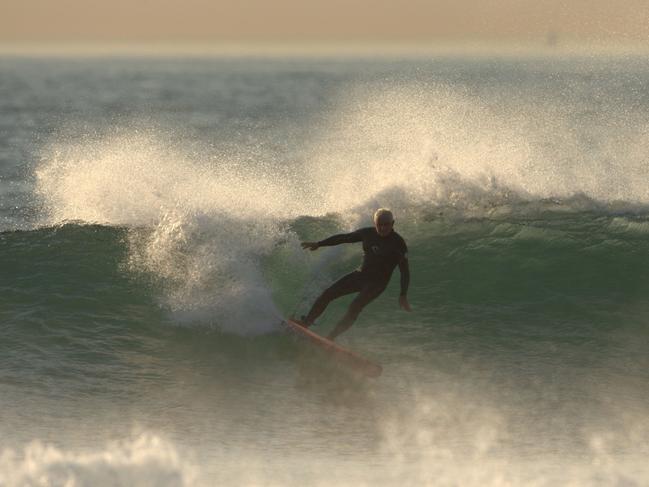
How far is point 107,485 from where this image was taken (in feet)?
22.4

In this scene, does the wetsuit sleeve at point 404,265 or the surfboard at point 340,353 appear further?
the wetsuit sleeve at point 404,265

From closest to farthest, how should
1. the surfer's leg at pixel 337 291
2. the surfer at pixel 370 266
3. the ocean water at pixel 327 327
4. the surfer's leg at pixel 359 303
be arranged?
the ocean water at pixel 327 327, the surfer at pixel 370 266, the surfer's leg at pixel 359 303, the surfer's leg at pixel 337 291

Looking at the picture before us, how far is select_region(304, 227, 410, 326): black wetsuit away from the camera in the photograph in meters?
9.96

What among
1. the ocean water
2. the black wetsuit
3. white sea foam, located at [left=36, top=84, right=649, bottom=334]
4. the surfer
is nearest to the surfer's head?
the surfer

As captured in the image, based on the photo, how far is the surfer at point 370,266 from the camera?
9.91 m

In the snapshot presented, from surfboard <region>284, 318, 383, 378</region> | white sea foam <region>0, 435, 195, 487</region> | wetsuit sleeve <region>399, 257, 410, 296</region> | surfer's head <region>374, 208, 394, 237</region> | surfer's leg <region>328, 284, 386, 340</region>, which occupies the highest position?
surfer's head <region>374, 208, 394, 237</region>

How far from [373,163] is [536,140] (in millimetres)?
11005

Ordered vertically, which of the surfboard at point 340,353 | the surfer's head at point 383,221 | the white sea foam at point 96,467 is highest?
the surfer's head at point 383,221

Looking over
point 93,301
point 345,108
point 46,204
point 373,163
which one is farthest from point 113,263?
point 345,108

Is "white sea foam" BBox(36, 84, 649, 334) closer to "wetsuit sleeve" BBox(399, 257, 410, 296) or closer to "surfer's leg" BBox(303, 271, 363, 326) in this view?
"surfer's leg" BBox(303, 271, 363, 326)

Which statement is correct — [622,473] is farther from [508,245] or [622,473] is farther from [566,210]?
[566,210]

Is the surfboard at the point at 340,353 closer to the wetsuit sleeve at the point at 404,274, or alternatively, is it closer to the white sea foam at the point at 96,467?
the wetsuit sleeve at the point at 404,274

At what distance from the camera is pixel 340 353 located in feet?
31.3

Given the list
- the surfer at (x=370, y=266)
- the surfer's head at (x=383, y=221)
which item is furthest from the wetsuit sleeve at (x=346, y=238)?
the surfer's head at (x=383, y=221)
